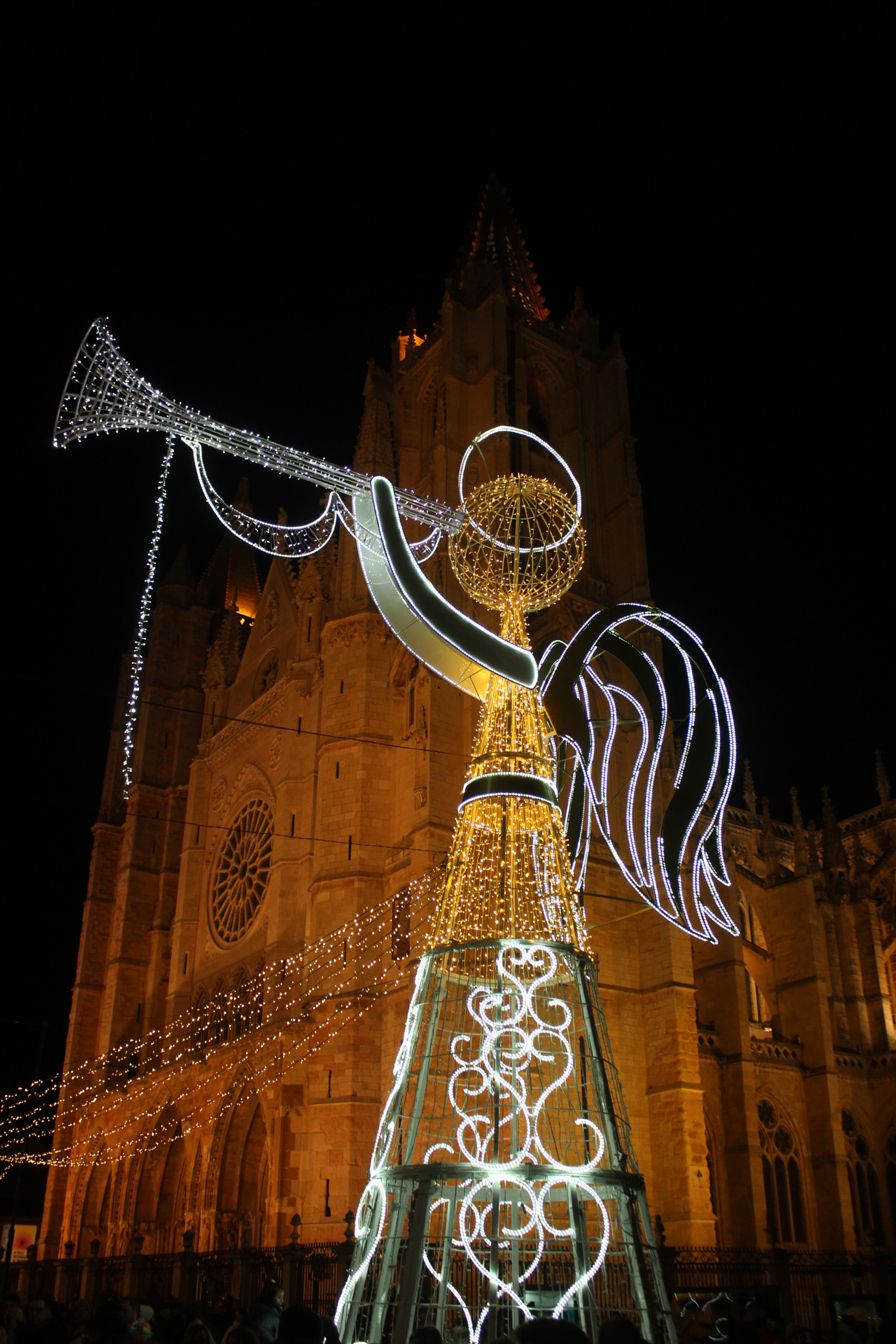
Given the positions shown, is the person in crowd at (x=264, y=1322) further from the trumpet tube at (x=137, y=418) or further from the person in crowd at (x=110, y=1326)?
the trumpet tube at (x=137, y=418)

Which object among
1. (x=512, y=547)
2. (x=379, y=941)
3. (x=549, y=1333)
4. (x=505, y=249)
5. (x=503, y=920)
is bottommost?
(x=549, y=1333)

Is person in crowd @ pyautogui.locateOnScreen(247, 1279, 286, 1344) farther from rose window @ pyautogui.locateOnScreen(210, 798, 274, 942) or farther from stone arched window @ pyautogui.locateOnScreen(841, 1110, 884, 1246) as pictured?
stone arched window @ pyautogui.locateOnScreen(841, 1110, 884, 1246)

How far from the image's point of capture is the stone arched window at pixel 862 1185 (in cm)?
2475

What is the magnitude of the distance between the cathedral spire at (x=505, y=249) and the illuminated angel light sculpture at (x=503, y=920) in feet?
71.6

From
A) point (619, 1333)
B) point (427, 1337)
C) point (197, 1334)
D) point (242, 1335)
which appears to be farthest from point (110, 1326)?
point (197, 1334)

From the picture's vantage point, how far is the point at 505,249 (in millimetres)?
34250

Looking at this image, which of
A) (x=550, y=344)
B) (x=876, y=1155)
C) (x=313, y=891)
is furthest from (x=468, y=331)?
(x=876, y=1155)

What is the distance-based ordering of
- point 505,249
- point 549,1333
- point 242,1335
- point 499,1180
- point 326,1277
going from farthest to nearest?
1. point 505,249
2. point 326,1277
3. point 499,1180
4. point 242,1335
5. point 549,1333

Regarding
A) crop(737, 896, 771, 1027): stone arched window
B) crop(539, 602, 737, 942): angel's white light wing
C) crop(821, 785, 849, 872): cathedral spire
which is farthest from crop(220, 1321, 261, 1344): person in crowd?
crop(821, 785, 849, 872): cathedral spire

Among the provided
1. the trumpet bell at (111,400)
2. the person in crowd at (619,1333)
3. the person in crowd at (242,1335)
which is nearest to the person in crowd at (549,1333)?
the person in crowd at (619,1333)

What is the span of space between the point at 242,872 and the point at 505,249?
20.1 m

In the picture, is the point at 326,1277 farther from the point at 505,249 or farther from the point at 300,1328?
the point at 505,249

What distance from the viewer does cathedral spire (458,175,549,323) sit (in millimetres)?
32188

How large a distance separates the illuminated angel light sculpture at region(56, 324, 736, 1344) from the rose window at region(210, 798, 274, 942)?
1626 centimetres
